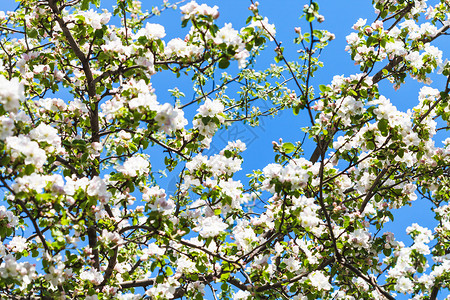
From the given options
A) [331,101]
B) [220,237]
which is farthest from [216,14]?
[220,237]

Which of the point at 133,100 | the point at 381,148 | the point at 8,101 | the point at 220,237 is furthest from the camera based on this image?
the point at 381,148

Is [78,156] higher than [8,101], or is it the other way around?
[78,156]

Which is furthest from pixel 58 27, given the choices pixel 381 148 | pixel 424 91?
pixel 424 91

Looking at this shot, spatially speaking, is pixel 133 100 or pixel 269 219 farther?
pixel 269 219

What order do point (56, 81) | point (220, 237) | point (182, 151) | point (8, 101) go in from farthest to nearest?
point (56, 81)
point (182, 151)
point (220, 237)
point (8, 101)

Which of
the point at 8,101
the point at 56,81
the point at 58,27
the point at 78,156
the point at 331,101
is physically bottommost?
the point at 8,101

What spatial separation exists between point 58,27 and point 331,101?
9.16ft

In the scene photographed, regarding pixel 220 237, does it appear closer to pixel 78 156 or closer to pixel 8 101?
pixel 78 156

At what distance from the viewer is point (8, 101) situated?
233cm

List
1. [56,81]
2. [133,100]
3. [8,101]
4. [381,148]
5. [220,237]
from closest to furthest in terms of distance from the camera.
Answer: [8,101]
[133,100]
[220,237]
[381,148]
[56,81]

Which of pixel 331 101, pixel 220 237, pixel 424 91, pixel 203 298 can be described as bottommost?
pixel 203 298

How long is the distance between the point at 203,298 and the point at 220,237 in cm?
69

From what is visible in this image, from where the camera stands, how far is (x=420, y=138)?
12.0 ft

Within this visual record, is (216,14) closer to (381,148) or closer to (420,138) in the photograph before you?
(381,148)
